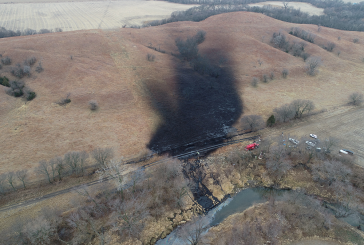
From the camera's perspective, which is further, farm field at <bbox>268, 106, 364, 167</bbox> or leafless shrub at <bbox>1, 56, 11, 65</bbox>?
leafless shrub at <bbox>1, 56, 11, 65</bbox>

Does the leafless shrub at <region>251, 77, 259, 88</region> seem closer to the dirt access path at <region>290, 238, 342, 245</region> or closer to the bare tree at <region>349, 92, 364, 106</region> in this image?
the bare tree at <region>349, 92, 364, 106</region>

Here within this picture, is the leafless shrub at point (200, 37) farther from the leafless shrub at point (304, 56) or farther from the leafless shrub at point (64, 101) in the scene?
the leafless shrub at point (64, 101)

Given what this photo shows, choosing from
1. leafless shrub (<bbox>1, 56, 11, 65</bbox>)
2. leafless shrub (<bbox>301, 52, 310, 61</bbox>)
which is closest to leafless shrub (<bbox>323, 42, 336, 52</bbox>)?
leafless shrub (<bbox>301, 52, 310, 61</bbox>)

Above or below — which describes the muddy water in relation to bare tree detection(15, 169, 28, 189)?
below

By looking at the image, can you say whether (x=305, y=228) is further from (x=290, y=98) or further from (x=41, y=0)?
(x=41, y=0)

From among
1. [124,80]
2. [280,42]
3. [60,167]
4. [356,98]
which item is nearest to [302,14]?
[280,42]

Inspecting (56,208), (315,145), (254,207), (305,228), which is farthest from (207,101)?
(56,208)

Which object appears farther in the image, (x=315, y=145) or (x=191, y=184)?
(x=315, y=145)
